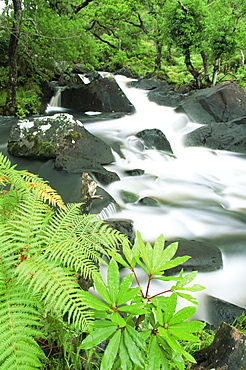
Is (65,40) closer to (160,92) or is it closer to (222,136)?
(160,92)

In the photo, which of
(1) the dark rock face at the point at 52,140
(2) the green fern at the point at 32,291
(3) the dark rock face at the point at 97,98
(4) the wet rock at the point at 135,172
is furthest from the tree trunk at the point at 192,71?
(2) the green fern at the point at 32,291

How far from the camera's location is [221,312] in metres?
3.06

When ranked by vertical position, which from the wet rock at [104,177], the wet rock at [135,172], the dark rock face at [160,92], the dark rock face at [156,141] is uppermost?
the dark rock face at [160,92]

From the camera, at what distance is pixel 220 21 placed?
425 inches

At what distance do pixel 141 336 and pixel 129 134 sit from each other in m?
8.65

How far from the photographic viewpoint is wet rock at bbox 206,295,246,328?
2.95 m

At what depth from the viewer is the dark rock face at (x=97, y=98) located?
468 inches

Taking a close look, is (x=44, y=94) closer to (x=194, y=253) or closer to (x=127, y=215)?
(x=127, y=215)

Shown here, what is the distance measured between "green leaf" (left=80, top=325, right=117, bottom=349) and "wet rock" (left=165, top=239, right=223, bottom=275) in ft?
8.80

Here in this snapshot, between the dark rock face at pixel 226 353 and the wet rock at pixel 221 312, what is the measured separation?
5.09 feet

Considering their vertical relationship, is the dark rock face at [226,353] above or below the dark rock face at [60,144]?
below

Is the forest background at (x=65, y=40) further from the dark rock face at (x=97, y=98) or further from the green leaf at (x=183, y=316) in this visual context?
the green leaf at (x=183, y=316)

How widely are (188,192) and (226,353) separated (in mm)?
5152

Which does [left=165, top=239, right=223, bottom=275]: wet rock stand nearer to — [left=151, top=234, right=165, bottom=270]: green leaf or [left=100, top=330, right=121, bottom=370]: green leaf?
[left=151, top=234, right=165, bottom=270]: green leaf
